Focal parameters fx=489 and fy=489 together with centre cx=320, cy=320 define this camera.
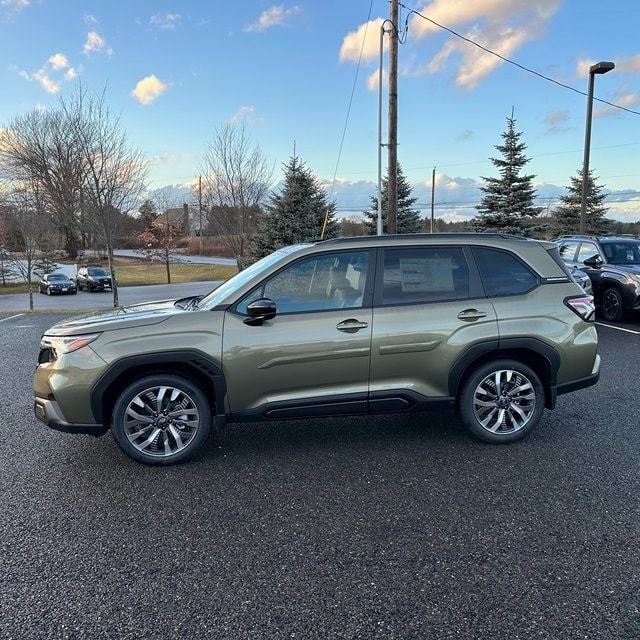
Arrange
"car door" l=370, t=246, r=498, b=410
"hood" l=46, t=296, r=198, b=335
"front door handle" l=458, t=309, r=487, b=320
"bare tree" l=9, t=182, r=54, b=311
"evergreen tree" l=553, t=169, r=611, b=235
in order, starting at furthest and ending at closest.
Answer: "evergreen tree" l=553, t=169, r=611, b=235 < "bare tree" l=9, t=182, r=54, b=311 < "front door handle" l=458, t=309, r=487, b=320 < "car door" l=370, t=246, r=498, b=410 < "hood" l=46, t=296, r=198, b=335

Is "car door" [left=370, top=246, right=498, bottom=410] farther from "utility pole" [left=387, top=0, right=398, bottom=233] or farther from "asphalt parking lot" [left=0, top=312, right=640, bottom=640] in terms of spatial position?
"utility pole" [left=387, top=0, right=398, bottom=233]

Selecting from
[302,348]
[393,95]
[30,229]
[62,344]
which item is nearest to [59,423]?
[62,344]

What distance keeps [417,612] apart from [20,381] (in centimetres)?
584

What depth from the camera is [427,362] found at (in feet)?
12.7

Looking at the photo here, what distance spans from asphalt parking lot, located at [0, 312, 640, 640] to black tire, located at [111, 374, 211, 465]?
15 centimetres

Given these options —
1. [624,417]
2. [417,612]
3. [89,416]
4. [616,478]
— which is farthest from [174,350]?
[624,417]

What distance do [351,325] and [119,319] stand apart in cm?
181

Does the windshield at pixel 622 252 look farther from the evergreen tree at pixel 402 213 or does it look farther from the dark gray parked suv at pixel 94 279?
the dark gray parked suv at pixel 94 279

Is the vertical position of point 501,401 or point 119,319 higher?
point 119,319

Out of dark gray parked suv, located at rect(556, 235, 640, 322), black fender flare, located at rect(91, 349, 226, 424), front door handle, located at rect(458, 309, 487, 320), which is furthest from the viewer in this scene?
dark gray parked suv, located at rect(556, 235, 640, 322)

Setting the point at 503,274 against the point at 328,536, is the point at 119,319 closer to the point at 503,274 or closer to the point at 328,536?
the point at 328,536

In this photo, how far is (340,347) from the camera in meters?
3.73

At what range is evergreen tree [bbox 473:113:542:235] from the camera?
25.9 metres

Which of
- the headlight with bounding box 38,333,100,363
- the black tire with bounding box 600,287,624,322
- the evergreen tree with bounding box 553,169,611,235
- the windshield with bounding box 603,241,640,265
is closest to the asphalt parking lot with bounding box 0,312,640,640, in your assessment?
the headlight with bounding box 38,333,100,363
